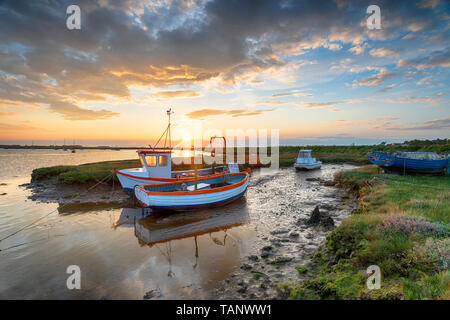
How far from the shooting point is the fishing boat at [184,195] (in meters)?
13.2

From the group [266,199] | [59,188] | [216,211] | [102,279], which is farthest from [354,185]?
[59,188]

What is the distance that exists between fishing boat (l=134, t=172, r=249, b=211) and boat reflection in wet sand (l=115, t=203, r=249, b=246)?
761 mm

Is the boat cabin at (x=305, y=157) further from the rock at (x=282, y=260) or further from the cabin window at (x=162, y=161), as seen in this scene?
the rock at (x=282, y=260)

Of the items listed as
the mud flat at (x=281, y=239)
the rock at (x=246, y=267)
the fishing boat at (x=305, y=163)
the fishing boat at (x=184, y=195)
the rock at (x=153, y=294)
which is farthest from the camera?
the fishing boat at (x=305, y=163)

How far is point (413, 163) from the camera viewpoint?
23312 millimetres

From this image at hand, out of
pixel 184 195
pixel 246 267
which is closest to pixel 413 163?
pixel 184 195

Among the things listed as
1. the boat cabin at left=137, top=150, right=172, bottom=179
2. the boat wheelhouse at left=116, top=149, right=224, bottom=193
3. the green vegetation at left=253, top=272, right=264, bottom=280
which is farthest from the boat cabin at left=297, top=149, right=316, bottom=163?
the green vegetation at left=253, top=272, right=264, bottom=280

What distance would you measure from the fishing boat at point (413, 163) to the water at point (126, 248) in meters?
16.2

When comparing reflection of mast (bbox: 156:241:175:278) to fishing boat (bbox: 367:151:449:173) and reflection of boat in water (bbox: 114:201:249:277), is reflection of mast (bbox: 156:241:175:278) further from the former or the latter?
fishing boat (bbox: 367:151:449:173)

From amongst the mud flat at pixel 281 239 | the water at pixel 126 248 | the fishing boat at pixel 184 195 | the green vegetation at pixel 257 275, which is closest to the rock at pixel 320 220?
the mud flat at pixel 281 239

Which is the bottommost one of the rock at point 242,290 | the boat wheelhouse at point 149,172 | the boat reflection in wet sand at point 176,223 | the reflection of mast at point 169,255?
the boat reflection in wet sand at point 176,223

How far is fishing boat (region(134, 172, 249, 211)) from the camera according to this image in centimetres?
1323

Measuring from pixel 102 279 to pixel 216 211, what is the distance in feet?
29.9

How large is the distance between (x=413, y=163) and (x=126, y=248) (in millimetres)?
29608
